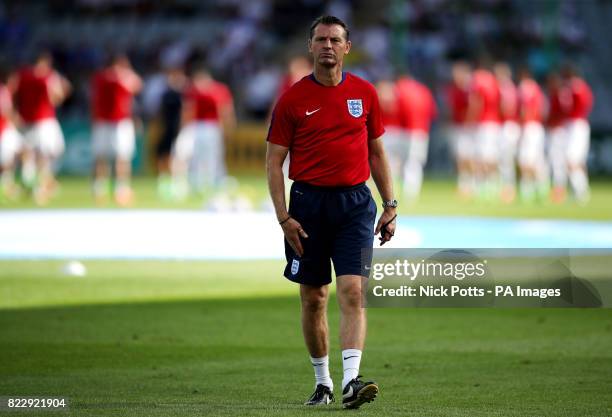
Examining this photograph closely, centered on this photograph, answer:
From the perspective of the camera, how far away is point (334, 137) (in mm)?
8211

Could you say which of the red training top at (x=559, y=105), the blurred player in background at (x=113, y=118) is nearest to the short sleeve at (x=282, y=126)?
the blurred player in background at (x=113, y=118)

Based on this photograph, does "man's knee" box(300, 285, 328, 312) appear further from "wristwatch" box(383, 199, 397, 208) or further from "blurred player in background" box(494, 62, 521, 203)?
"blurred player in background" box(494, 62, 521, 203)

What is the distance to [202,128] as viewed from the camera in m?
29.4

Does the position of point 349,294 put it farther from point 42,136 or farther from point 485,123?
Result: point 485,123

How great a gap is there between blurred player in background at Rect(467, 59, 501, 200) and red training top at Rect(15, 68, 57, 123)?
9.78m

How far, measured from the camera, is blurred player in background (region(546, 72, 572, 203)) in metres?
29.8

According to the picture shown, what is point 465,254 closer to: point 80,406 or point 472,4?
point 80,406

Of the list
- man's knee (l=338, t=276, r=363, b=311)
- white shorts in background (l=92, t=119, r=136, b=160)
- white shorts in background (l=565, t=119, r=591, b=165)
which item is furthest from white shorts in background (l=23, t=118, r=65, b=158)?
man's knee (l=338, t=276, r=363, b=311)

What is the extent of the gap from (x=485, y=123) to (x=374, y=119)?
23.4 m

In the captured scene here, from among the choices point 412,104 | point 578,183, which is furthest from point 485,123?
point 578,183

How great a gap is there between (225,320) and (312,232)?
4424mm

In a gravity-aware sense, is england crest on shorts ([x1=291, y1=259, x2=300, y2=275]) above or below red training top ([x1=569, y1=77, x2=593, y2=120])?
below

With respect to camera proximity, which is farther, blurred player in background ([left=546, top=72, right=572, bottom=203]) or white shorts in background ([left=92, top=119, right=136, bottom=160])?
blurred player in background ([left=546, top=72, right=572, bottom=203])

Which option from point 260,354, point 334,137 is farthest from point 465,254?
point 260,354
